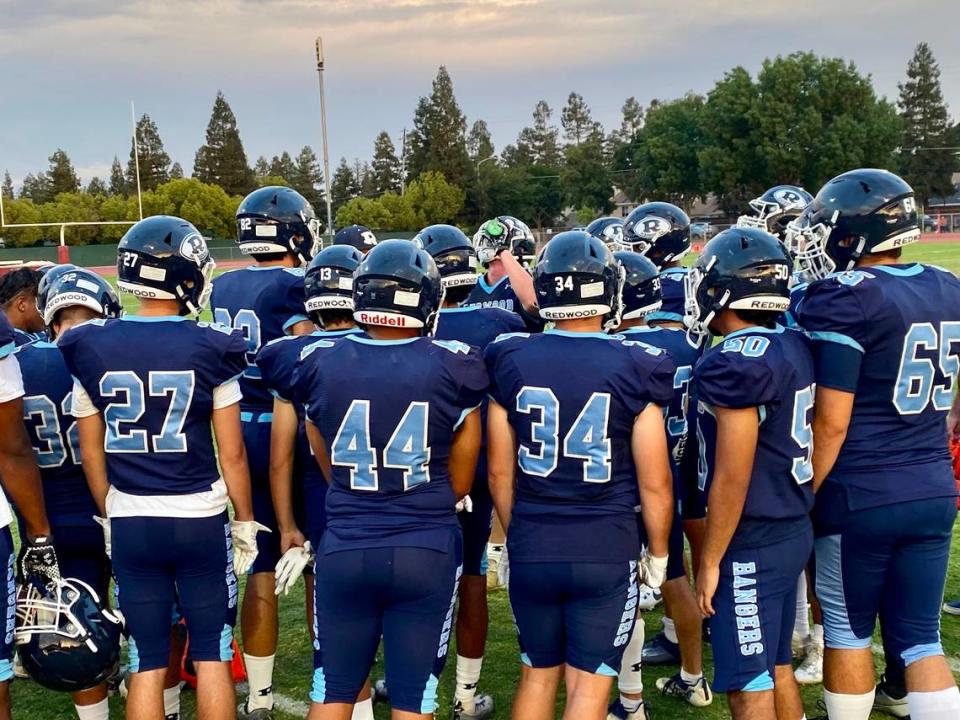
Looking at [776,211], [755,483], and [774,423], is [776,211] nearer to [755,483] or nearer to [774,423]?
[774,423]

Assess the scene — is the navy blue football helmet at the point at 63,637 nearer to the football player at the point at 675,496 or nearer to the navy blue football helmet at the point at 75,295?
the navy blue football helmet at the point at 75,295

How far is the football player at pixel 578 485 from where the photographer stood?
10.8 feet

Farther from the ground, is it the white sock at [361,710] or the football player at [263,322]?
the football player at [263,322]

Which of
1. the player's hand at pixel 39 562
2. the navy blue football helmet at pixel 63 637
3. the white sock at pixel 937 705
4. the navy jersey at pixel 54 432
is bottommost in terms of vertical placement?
the white sock at pixel 937 705

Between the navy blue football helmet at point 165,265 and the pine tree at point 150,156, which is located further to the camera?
the pine tree at point 150,156

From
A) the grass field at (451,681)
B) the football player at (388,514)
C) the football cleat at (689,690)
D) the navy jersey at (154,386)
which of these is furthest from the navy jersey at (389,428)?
the football cleat at (689,690)

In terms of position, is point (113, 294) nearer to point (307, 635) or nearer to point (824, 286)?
point (307, 635)

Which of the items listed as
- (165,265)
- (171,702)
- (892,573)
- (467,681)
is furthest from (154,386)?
(892,573)

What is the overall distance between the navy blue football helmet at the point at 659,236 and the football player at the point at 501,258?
700 mm

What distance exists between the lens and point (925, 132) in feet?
250

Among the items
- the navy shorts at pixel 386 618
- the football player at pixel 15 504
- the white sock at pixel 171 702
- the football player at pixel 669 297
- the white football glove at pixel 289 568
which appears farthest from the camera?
the football player at pixel 669 297

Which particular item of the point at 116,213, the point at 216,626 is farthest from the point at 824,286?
the point at 116,213

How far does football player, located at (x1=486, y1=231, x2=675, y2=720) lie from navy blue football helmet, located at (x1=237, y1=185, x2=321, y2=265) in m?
1.95

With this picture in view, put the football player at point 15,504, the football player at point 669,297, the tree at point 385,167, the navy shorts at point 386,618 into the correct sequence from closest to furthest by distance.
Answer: the navy shorts at point 386,618
the football player at point 15,504
the football player at point 669,297
the tree at point 385,167
